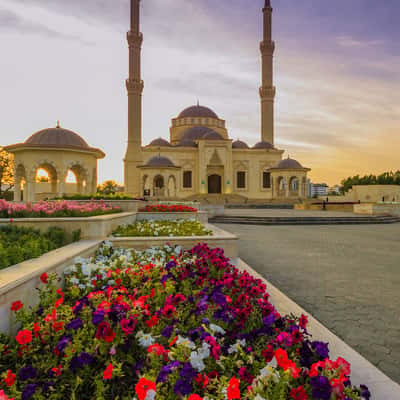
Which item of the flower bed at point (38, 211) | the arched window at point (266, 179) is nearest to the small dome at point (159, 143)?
the arched window at point (266, 179)

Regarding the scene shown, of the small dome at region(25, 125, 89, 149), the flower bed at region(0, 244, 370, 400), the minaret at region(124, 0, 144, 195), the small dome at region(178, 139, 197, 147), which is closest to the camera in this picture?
the flower bed at region(0, 244, 370, 400)

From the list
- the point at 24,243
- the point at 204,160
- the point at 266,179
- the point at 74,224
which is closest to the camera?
the point at 24,243

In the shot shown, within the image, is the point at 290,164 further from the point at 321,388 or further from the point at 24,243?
the point at 321,388

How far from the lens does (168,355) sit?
1.84 metres

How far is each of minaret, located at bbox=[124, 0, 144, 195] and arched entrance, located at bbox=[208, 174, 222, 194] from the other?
408 inches

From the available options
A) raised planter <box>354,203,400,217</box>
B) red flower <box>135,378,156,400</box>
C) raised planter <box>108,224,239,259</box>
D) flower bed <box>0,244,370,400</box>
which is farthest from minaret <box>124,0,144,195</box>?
red flower <box>135,378,156,400</box>

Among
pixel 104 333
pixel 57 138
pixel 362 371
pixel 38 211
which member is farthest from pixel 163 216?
pixel 57 138

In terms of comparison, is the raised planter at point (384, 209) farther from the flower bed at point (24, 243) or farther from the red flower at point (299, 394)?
the red flower at point (299, 394)

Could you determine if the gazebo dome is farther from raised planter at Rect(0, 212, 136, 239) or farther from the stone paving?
raised planter at Rect(0, 212, 136, 239)

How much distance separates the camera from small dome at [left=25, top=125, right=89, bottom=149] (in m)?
17.5

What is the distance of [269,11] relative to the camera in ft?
146

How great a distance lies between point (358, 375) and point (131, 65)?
43969 mm

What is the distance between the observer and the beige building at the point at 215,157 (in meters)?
39.1

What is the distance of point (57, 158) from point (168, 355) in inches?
684
